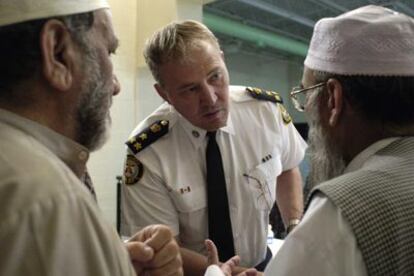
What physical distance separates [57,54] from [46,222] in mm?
330

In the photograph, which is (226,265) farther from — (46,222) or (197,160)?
(46,222)

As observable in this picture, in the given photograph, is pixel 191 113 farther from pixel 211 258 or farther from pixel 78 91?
pixel 78 91

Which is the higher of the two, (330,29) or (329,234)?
(330,29)

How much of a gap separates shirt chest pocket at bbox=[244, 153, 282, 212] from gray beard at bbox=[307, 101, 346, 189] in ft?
1.84

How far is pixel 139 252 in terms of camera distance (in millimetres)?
995

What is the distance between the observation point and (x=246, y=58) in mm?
5711

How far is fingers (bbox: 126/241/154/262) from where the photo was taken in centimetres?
99

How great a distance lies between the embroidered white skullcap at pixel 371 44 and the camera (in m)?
0.97

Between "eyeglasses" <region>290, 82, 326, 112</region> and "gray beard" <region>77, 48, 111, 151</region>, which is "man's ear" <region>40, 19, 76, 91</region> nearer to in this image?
"gray beard" <region>77, 48, 111, 151</region>

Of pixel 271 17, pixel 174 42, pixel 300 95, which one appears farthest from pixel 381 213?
pixel 271 17

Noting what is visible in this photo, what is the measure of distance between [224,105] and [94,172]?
155 centimetres

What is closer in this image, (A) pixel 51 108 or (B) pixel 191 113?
(A) pixel 51 108

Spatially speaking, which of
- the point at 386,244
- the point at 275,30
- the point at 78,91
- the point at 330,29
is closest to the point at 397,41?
the point at 330,29

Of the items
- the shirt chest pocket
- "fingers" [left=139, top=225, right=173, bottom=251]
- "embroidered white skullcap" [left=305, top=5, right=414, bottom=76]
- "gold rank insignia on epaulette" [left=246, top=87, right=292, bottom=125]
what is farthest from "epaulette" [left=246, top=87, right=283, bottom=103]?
"fingers" [left=139, top=225, right=173, bottom=251]
